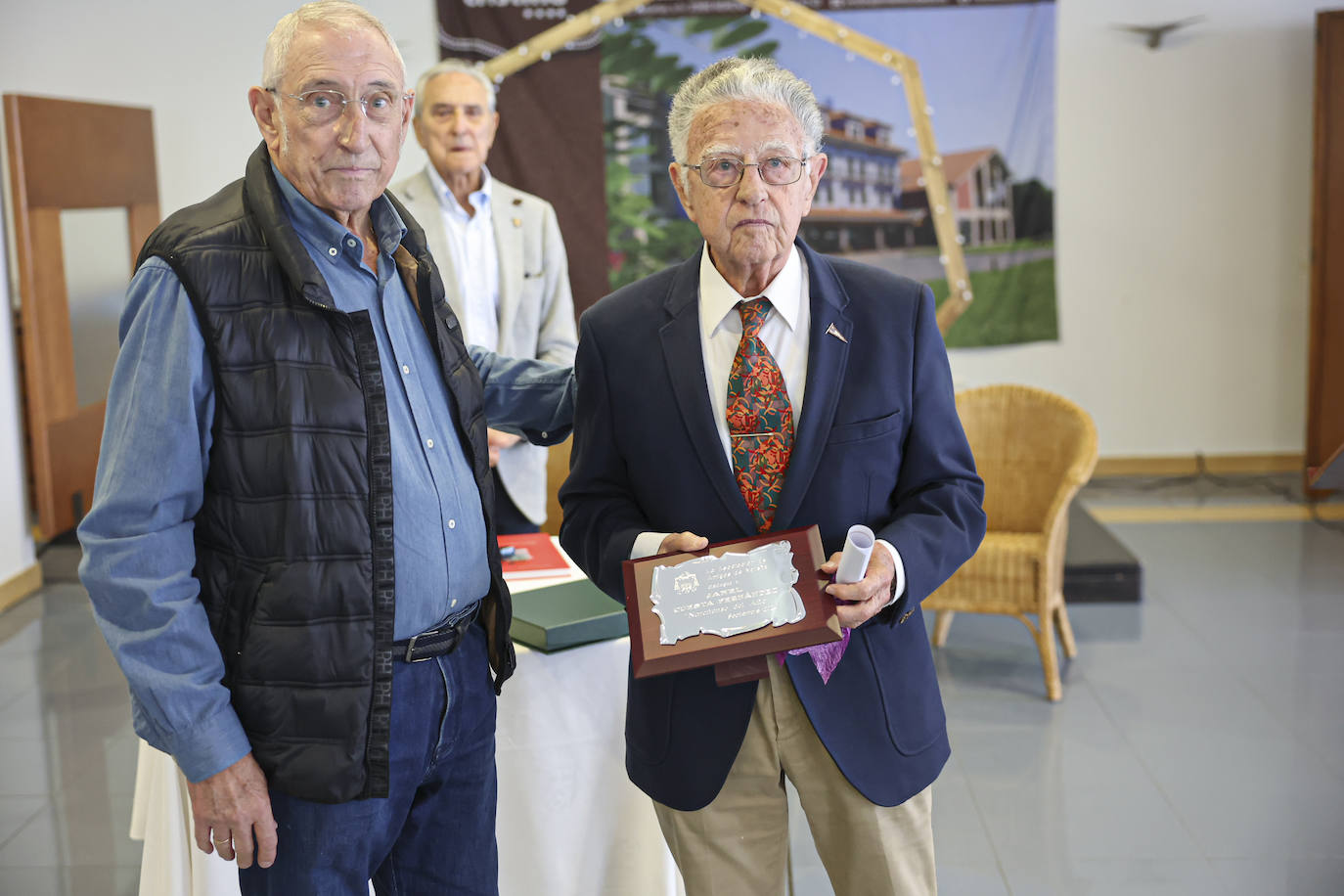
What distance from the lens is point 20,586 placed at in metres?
5.46

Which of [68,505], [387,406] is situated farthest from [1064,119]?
[387,406]

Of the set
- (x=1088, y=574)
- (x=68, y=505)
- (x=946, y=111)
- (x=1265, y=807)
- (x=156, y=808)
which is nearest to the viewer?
(x=156, y=808)

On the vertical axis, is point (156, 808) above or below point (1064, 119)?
below

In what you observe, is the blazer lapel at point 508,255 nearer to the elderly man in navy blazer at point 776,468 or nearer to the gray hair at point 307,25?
the elderly man in navy blazer at point 776,468

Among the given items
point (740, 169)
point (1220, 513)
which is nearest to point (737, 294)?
point (740, 169)

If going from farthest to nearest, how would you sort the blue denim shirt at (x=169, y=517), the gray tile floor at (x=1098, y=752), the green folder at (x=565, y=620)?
the gray tile floor at (x=1098, y=752) → the green folder at (x=565, y=620) → the blue denim shirt at (x=169, y=517)

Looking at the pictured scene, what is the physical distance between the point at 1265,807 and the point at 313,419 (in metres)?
2.94

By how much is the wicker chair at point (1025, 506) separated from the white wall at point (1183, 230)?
9.33ft

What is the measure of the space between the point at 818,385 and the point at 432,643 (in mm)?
652

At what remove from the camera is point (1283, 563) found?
5504 millimetres

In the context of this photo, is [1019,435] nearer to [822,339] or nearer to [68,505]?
[822,339]

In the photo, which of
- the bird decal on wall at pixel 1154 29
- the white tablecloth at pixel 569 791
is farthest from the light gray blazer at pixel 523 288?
the bird decal on wall at pixel 1154 29

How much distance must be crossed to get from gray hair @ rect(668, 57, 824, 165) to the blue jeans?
823 millimetres

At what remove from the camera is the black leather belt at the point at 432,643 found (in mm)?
1592
